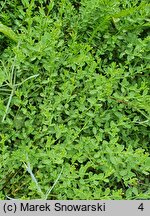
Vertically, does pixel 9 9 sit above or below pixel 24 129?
above

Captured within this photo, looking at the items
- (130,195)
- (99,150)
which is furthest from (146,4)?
(130,195)

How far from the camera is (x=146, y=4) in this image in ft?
7.64

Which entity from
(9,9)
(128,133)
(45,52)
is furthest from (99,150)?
(9,9)

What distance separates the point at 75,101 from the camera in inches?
88.3

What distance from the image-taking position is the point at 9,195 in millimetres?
2123

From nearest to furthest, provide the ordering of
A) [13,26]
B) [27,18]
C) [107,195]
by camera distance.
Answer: [107,195] → [27,18] → [13,26]

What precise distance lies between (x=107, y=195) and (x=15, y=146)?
485 mm

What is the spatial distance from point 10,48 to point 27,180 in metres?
0.66

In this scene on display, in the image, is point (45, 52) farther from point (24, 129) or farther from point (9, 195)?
point (9, 195)

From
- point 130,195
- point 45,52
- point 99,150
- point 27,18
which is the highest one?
point 27,18

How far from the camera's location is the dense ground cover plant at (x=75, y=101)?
2094mm

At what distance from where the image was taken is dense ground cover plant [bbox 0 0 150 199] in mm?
2094

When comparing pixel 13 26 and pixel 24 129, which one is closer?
pixel 24 129

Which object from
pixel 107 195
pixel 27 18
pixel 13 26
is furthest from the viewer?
pixel 13 26
